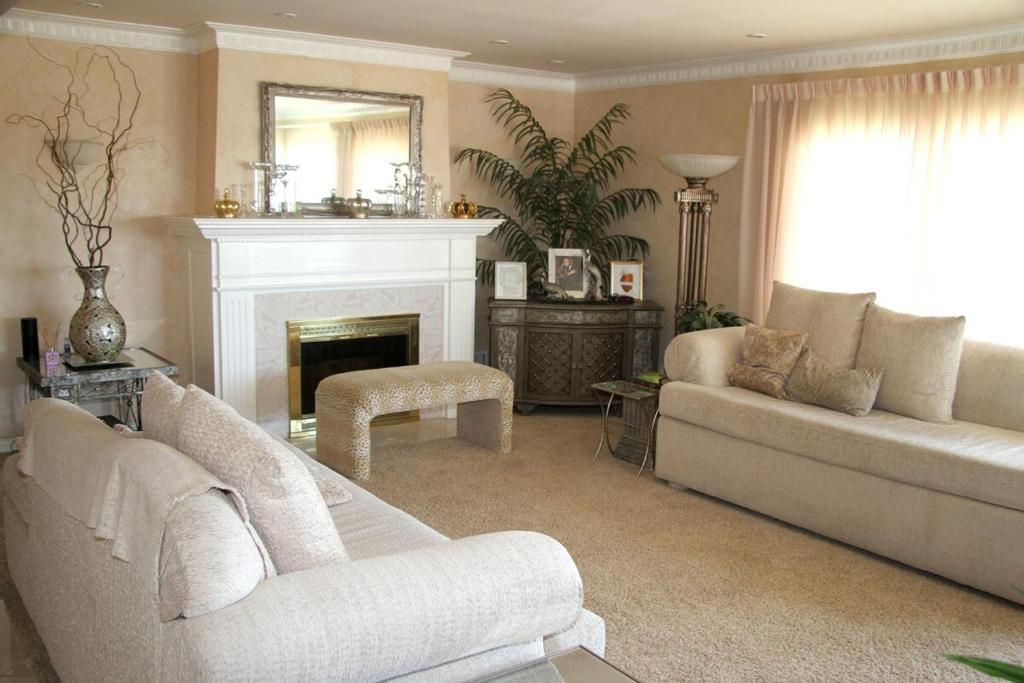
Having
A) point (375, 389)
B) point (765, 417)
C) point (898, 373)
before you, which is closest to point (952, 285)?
point (898, 373)

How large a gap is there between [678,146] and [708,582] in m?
3.63

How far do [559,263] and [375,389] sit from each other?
2.13m

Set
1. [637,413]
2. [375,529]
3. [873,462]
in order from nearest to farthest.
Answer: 1. [375,529]
2. [873,462]
3. [637,413]

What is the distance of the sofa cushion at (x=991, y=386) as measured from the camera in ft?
13.1

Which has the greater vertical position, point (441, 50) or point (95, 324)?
point (441, 50)

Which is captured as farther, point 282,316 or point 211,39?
point 282,316

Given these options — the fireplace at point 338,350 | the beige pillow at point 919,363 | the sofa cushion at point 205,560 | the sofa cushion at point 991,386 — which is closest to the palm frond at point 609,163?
the fireplace at point 338,350

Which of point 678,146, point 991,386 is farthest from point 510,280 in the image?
point 991,386

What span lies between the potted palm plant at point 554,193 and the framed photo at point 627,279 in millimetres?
278

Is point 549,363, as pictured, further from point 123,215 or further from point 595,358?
point 123,215

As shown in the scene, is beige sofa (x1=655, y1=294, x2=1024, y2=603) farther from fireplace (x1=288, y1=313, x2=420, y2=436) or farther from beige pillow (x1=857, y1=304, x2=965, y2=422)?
fireplace (x1=288, y1=313, x2=420, y2=436)

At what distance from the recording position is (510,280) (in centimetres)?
620

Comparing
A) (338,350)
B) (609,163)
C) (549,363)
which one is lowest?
(549,363)

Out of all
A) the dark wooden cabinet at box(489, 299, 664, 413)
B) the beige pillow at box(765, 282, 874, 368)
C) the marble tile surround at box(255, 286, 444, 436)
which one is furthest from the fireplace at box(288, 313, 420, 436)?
the beige pillow at box(765, 282, 874, 368)
